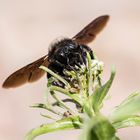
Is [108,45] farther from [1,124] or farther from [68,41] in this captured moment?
[68,41]

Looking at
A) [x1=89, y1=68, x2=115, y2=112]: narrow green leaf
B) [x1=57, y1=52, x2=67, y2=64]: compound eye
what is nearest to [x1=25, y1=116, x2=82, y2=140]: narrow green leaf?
[x1=89, y1=68, x2=115, y2=112]: narrow green leaf

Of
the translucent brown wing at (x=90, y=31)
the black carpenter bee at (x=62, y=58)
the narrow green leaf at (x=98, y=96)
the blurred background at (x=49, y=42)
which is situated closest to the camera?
the narrow green leaf at (x=98, y=96)

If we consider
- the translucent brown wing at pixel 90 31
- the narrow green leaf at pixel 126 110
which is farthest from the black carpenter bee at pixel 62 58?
the narrow green leaf at pixel 126 110

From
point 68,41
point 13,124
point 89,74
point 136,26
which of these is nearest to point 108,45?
point 136,26

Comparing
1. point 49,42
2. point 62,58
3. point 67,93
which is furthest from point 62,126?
point 49,42

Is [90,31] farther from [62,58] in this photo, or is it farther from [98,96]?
[98,96]

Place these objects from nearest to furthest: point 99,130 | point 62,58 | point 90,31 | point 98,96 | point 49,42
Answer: point 99,130 → point 98,96 → point 62,58 → point 90,31 → point 49,42

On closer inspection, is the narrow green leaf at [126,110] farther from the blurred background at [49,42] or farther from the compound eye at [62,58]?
the blurred background at [49,42]

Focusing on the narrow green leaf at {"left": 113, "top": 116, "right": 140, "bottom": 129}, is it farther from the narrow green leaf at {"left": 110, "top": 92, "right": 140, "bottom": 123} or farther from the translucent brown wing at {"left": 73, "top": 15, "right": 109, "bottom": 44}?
the translucent brown wing at {"left": 73, "top": 15, "right": 109, "bottom": 44}
